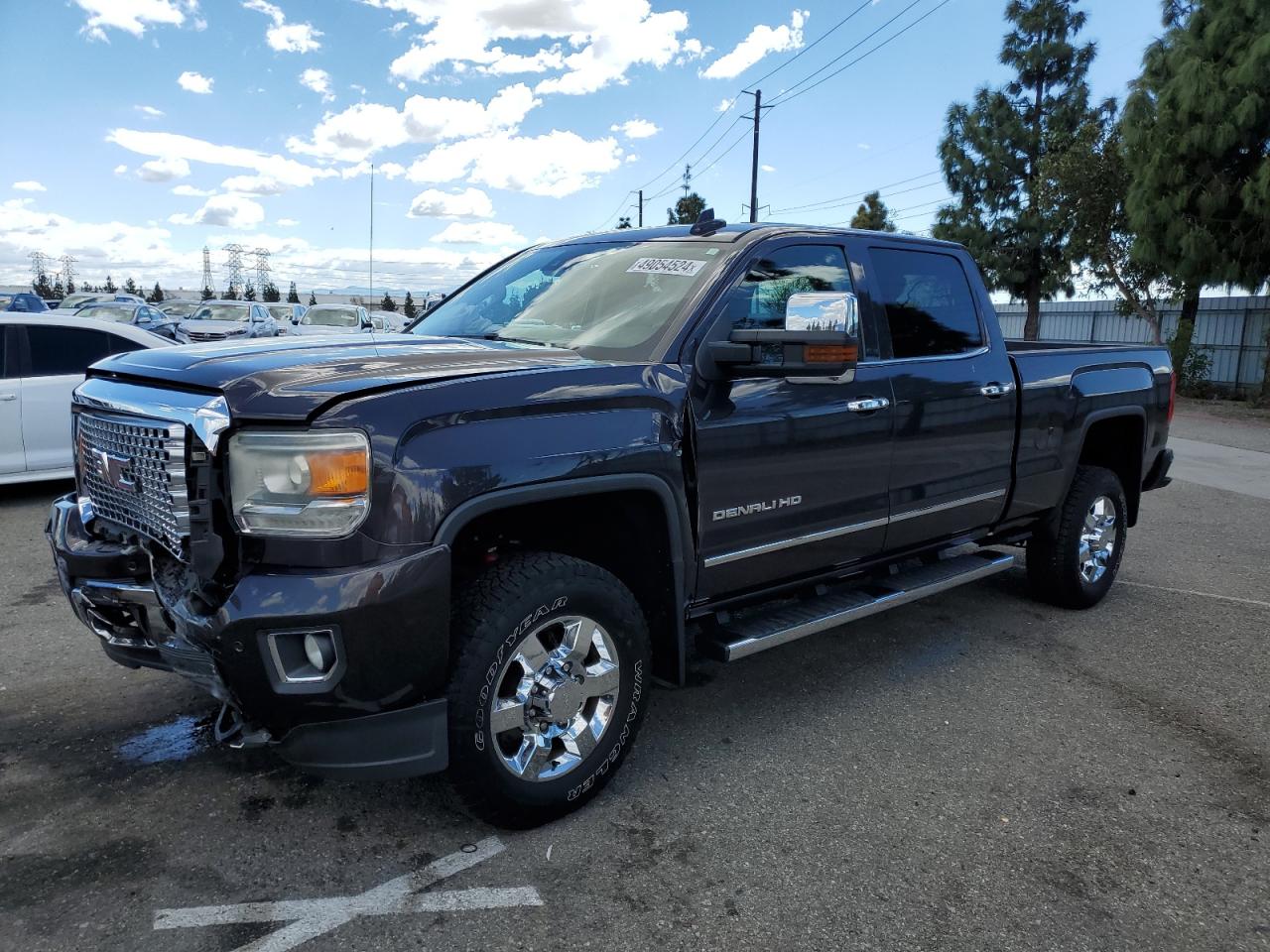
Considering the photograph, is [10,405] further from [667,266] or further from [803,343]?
[803,343]

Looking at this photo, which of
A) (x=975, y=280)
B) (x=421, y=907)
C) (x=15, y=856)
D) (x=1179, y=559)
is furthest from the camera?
(x=1179, y=559)

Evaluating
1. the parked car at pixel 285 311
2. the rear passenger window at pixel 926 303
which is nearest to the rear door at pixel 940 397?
the rear passenger window at pixel 926 303

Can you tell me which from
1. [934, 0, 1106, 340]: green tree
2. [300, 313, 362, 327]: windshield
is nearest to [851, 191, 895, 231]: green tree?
[934, 0, 1106, 340]: green tree

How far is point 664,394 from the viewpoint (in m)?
3.22

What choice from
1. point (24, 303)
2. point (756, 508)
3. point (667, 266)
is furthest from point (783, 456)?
point (24, 303)

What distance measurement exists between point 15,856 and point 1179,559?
7.16 meters

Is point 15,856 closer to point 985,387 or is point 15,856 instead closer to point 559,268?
point 559,268

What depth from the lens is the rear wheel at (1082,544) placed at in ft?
17.7

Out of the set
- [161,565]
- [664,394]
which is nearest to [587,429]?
[664,394]

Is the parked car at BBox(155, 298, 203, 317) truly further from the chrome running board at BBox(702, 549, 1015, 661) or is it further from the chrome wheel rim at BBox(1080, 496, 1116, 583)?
the chrome running board at BBox(702, 549, 1015, 661)

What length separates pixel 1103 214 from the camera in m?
23.0

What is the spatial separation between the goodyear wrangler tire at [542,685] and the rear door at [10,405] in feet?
21.5

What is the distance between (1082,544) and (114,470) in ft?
16.1

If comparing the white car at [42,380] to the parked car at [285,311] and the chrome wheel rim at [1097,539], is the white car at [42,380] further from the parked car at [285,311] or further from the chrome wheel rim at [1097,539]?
the parked car at [285,311]
